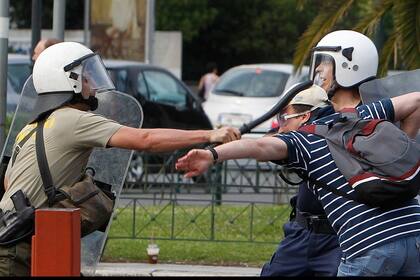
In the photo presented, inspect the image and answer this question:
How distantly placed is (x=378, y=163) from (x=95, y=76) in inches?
61.1

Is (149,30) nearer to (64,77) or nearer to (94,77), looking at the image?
(94,77)

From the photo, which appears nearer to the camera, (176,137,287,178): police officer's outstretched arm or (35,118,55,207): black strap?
(176,137,287,178): police officer's outstretched arm

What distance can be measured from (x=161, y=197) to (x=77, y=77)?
6359mm

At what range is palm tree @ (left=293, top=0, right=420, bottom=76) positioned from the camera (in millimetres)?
9711

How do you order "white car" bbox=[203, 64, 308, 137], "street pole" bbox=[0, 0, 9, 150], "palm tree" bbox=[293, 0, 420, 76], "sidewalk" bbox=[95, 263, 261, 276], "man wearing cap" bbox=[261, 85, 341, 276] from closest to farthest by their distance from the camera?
"man wearing cap" bbox=[261, 85, 341, 276]
"street pole" bbox=[0, 0, 9, 150]
"sidewalk" bbox=[95, 263, 261, 276]
"palm tree" bbox=[293, 0, 420, 76]
"white car" bbox=[203, 64, 308, 137]

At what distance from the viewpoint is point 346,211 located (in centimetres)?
438

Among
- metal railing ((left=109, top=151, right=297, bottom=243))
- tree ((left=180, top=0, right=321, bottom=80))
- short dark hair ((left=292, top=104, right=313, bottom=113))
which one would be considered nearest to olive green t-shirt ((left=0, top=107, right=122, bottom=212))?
short dark hair ((left=292, top=104, right=313, bottom=113))

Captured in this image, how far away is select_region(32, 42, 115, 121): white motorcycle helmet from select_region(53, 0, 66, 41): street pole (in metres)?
3.64

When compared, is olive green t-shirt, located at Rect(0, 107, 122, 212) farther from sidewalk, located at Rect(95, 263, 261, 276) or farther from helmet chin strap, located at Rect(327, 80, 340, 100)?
sidewalk, located at Rect(95, 263, 261, 276)

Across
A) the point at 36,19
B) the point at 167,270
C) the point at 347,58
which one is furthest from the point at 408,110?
the point at 36,19

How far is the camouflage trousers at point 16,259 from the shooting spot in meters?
4.86

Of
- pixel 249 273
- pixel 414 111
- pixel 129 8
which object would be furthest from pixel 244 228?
pixel 129 8

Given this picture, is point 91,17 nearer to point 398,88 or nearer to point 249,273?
point 249,273

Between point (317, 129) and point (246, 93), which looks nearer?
point (317, 129)
